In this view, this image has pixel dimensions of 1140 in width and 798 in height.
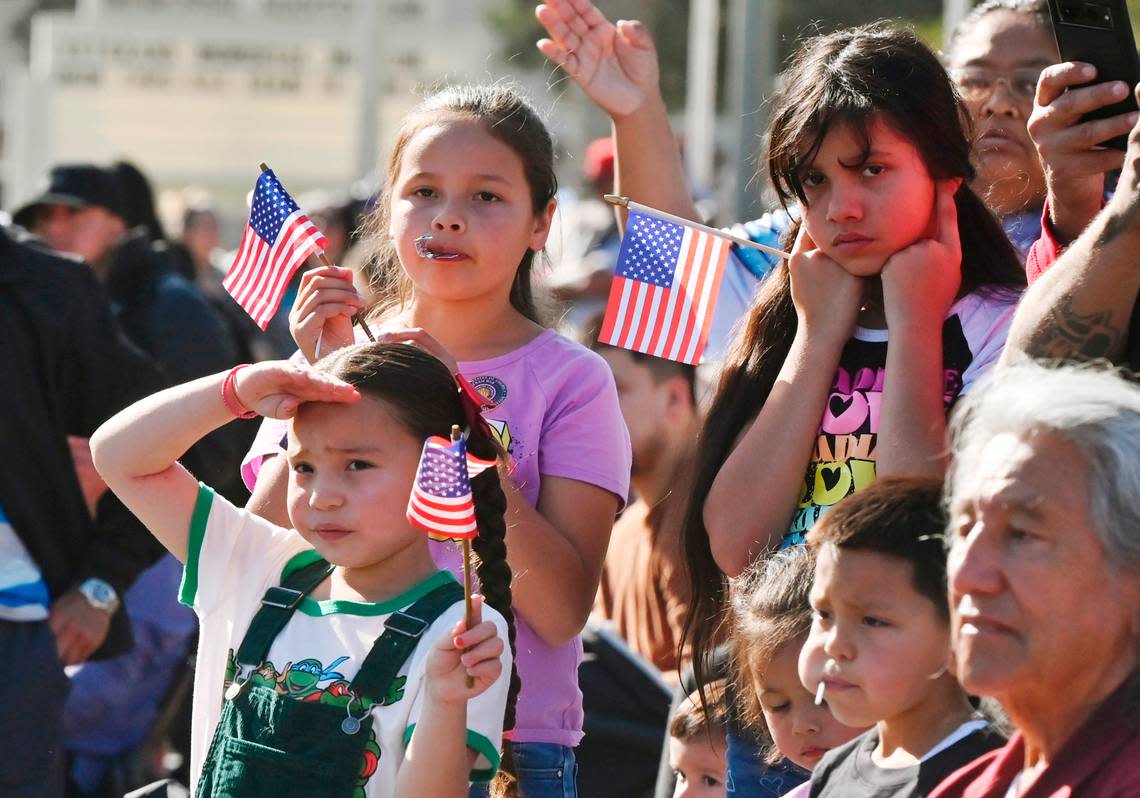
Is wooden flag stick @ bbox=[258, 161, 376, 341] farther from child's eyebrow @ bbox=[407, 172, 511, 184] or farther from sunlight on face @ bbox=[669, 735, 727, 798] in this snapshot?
sunlight on face @ bbox=[669, 735, 727, 798]

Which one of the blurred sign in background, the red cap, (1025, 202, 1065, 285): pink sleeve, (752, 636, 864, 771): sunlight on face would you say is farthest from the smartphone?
the blurred sign in background

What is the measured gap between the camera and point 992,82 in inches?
170

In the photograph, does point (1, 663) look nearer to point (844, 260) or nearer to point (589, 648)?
point (589, 648)

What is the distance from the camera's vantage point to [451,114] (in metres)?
3.89

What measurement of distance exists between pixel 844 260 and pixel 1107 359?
0.63 meters

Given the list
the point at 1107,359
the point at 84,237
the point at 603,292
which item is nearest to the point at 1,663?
the point at 1107,359

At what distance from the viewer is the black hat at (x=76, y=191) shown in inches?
301

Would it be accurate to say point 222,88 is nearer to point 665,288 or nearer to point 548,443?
point 665,288

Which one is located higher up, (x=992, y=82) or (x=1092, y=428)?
(x=992, y=82)

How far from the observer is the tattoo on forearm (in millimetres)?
2889

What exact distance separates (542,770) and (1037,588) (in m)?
1.46

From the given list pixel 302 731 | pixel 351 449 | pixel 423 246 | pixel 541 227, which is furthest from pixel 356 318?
pixel 302 731

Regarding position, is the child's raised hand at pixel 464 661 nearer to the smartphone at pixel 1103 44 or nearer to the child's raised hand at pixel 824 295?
the child's raised hand at pixel 824 295

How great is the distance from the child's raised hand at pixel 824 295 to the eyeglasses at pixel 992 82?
1.03 m
